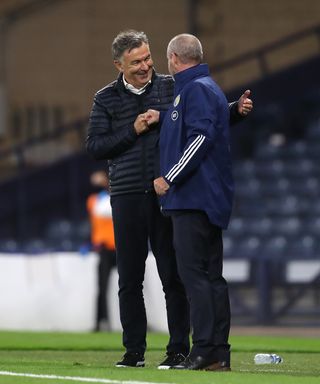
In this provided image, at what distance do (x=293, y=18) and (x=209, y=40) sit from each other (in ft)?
4.89

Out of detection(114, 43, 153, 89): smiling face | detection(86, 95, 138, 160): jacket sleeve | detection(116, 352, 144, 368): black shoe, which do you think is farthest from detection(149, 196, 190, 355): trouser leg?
detection(114, 43, 153, 89): smiling face

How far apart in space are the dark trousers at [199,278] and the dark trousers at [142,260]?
469mm

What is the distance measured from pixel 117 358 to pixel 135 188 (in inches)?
88.2

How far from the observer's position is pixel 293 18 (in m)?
26.6

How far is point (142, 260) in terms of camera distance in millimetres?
9953

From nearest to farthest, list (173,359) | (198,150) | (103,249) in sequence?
(198,150) < (173,359) < (103,249)

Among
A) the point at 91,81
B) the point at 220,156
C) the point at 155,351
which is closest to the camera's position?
the point at 220,156

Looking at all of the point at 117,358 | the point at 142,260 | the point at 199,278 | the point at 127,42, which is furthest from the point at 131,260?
the point at 117,358

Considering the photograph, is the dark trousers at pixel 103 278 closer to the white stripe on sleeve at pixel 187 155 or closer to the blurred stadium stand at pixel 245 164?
the blurred stadium stand at pixel 245 164

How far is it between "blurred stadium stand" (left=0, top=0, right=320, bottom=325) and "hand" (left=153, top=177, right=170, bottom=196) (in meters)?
12.9

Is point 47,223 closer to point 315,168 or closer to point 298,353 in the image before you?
point 315,168

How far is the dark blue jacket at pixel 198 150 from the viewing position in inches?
361

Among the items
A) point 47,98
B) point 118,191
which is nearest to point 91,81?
point 47,98

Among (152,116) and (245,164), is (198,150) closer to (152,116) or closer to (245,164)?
(152,116)
